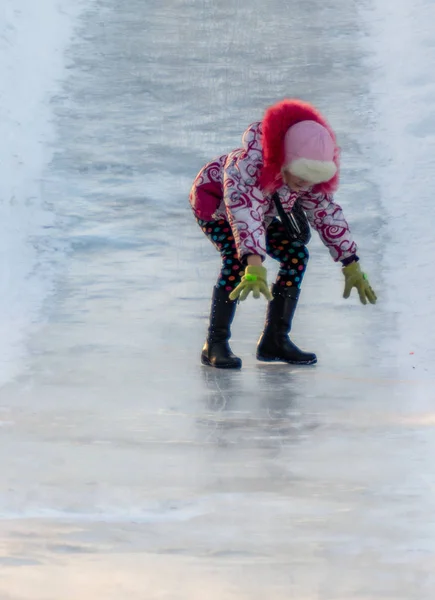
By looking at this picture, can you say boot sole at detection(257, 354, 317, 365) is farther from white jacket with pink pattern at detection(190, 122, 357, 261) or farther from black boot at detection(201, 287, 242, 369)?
white jacket with pink pattern at detection(190, 122, 357, 261)

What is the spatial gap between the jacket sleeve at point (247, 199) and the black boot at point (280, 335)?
1.44ft

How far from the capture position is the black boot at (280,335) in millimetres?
4676

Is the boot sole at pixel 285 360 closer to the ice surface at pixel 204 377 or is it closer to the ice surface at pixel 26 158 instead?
the ice surface at pixel 204 377

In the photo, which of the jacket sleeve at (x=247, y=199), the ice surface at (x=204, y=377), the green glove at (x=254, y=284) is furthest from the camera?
the jacket sleeve at (x=247, y=199)

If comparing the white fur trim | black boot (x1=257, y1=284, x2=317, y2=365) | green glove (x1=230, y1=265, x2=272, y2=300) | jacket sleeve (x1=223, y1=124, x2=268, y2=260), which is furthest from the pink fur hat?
black boot (x1=257, y1=284, x2=317, y2=365)

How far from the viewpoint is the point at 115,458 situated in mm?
3258

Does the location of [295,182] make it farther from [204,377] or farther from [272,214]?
[204,377]

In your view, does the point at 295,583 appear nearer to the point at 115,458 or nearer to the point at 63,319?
the point at 115,458

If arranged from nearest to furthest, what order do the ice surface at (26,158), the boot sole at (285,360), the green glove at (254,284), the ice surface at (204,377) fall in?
the ice surface at (204,377) < the green glove at (254,284) < the boot sole at (285,360) < the ice surface at (26,158)

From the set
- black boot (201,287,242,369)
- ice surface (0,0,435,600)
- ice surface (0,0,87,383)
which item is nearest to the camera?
ice surface (0,0,435,600)

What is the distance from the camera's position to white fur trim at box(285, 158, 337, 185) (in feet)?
13.8

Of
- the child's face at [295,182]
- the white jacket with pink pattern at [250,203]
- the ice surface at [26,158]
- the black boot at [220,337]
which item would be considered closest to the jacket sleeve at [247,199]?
the white jacket with pink pattern at [250,203]

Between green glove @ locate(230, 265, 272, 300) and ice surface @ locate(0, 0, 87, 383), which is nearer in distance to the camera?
green glove @ locate(230, 265, 272, 300)

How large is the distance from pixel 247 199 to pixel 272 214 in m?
0.26
